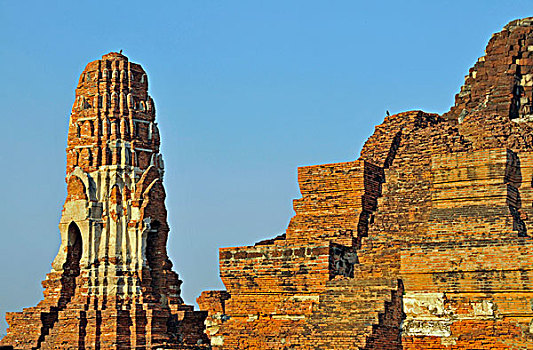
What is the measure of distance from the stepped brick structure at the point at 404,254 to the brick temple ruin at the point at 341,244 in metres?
0.03

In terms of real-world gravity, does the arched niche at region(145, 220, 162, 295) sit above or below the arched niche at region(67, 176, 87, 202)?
below

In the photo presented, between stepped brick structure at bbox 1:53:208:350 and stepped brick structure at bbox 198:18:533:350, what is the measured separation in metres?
2.30

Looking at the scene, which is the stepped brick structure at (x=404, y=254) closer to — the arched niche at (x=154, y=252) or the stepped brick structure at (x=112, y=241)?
the stepped brick structure at (x=112, y=241)

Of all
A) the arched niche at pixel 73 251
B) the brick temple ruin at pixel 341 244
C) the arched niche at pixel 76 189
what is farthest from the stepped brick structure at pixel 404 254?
the arched niche at pixel 76 189

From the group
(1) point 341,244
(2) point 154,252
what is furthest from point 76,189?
(1) point 341,244

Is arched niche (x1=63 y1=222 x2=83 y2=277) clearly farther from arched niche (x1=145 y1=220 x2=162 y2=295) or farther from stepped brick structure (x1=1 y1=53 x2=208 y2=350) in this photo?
arched niche (x1=145 y1=220 x2=162 y2=295)

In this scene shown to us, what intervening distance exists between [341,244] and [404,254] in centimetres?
208

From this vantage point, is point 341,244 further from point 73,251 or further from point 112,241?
point 73,251

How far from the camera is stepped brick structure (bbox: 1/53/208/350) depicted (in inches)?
911

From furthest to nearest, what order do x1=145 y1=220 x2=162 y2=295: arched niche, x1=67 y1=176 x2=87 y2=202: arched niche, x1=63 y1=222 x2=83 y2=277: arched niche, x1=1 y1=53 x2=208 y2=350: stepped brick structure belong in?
1. x1=145 y1=220 x2=162 y2=295: arched niche
2. x1=63 y1=222 x2=83 y2=277: arched niche
3. x1=67 y1=176 x2=87 y2=202: arched niche
4. x1=1 y1=53 x2=208 y2=350: stepped brick structure

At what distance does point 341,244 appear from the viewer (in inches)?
754

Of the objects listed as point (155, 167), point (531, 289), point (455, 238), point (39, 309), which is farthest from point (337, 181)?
point (39, 309)

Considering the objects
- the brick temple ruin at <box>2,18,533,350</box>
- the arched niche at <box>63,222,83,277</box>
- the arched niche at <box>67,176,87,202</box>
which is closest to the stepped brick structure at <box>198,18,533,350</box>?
the brick temple ruin at <box>2,18,533,350</box>

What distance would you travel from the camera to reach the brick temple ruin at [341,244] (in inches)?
654
